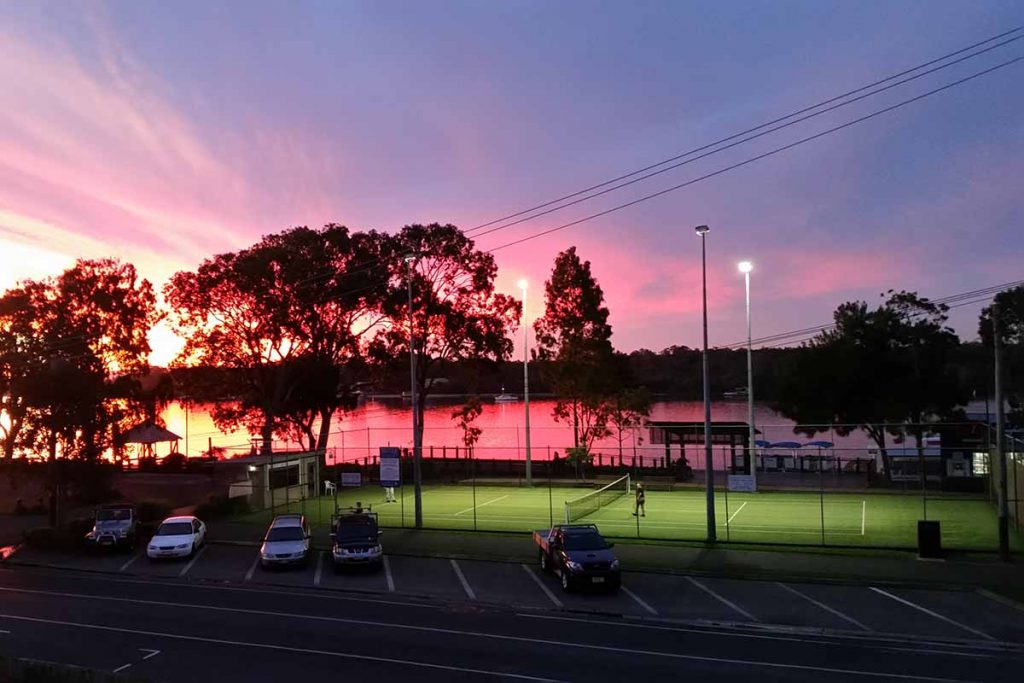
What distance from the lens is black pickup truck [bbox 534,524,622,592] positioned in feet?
66.0

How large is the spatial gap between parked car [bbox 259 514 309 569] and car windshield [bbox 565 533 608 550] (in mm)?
9494

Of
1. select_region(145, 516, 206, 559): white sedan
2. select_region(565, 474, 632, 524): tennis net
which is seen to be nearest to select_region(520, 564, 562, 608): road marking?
select_region(565, 474, 632, 524): tennis net

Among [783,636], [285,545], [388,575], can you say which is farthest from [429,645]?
[285,545]

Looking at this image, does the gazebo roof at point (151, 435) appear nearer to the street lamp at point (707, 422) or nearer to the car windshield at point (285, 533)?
the car windshield at point (285, 533)

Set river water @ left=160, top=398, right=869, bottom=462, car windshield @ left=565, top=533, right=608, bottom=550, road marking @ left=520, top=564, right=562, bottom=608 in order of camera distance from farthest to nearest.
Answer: river water @ left=160, top=398, right=869, bottom=462 < car windshield @ left=565, top=533, right=608, bottom=550 < road marking @ left=520, top=564, right=562, bottom=608

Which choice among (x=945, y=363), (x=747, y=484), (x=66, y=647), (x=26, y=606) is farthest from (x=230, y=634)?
(x=945, y=363)

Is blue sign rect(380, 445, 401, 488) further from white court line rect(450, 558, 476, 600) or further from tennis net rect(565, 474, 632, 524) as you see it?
tennis net rect(565, 474, 632, 524)

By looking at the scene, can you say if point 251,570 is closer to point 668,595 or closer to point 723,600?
point 668,595

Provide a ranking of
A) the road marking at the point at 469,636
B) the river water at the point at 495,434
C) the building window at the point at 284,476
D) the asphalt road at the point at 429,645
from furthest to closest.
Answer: the river water at the point at 495,434
the building window at the point at 284,476
the asphalt road at the point at 429,645
the road marking at the point at 469,636

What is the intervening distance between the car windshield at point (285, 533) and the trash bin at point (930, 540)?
20.8m

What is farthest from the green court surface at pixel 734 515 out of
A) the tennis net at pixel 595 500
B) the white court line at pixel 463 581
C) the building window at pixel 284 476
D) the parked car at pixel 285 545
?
the parked car at pixel 285 545

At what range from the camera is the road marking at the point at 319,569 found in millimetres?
23234

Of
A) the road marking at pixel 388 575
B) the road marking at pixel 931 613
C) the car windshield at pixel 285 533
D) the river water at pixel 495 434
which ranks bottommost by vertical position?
the river water at pixel 495 434

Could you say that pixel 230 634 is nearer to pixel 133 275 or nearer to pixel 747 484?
pixel 747 484
